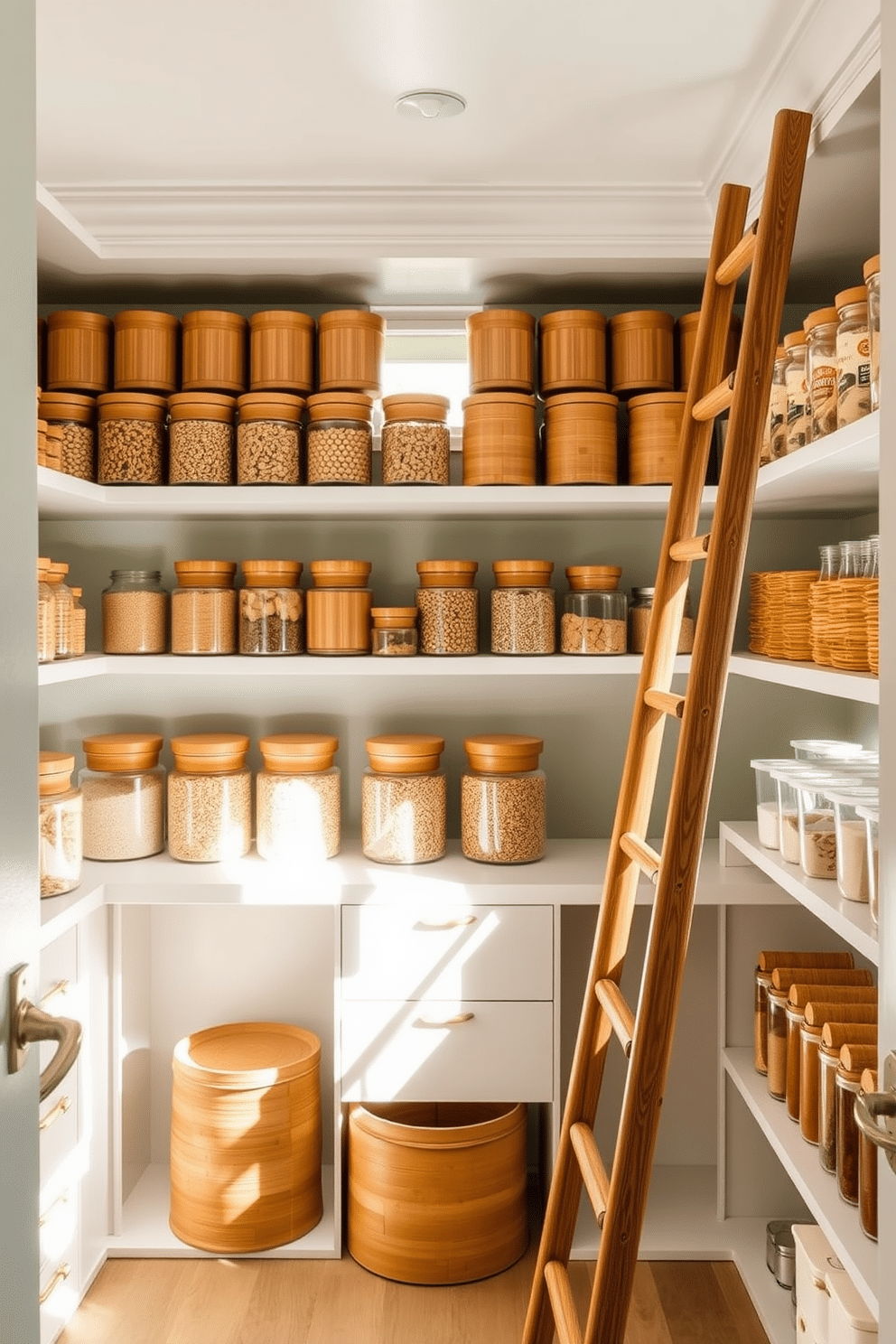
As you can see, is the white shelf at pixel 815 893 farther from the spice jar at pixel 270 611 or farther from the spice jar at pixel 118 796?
the spice jar at pixel 118 796

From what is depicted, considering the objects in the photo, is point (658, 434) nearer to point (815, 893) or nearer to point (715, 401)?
point (715, 401)

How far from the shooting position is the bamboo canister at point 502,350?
7.46ft

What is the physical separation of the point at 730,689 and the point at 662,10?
152 cm

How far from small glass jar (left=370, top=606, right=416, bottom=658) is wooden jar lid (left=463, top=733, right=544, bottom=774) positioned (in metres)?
0.25

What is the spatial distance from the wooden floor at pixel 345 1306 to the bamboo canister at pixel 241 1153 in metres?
0.08

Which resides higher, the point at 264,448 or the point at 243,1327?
the point at 264,448

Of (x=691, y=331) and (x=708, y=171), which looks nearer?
(x=708, y=171)

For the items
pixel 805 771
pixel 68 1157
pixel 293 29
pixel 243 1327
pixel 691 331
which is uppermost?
pixel 293 29

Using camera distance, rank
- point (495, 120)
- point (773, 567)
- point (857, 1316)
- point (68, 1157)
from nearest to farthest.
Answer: point (857, 1316) → point (495, 120) → point (68, 1157) → point (773, 567)

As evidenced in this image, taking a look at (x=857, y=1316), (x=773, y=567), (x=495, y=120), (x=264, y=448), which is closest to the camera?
(x=857, y=1316)

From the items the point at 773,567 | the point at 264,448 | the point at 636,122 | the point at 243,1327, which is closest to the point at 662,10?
the point at 636,122

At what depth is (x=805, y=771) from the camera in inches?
76.7

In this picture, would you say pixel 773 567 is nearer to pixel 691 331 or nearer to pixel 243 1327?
pixel 691 331

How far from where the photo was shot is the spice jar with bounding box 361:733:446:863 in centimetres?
236
